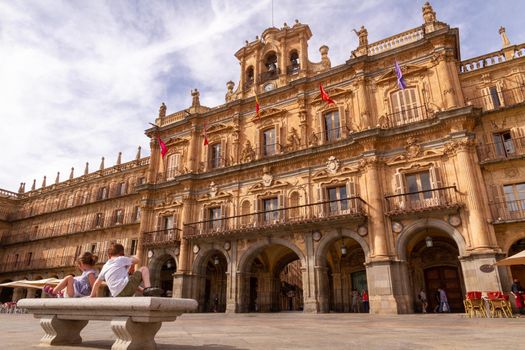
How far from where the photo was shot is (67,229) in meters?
34.7

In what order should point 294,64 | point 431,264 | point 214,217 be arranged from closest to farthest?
point 431,264, point 214,217, point 294,64

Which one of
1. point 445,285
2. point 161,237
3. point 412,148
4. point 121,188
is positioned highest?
point 121,188

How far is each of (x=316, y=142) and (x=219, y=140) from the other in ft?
24.7

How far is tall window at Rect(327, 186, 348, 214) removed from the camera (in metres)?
18.8

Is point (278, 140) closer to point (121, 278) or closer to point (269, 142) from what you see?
point (269, 142)

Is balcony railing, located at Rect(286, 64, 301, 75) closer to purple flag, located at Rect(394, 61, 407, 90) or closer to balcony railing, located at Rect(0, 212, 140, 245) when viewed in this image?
purple flag, located at Rect(394, 61, 407, 90)

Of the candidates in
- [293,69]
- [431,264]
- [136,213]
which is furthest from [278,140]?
[136,213]

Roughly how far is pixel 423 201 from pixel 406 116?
16.2 feet

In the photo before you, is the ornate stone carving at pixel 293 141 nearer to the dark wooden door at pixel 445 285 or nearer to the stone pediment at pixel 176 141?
the stone pediment at pixel 176 141

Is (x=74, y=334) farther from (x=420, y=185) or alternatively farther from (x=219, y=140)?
(x=219, y=140)

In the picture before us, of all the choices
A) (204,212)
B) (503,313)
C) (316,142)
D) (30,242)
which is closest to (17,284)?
(204,212)

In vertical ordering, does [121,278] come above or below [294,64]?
below

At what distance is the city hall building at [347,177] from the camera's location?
1617 cm

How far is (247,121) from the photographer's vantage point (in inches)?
957
